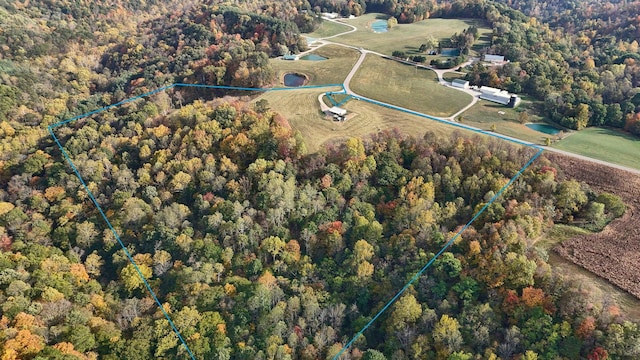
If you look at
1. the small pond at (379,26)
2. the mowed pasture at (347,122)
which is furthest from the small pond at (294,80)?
the small pond at (379,26)

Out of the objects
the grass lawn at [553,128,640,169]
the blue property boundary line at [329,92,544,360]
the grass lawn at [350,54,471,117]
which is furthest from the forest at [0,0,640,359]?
the grass lawn at [350,54,471,117]

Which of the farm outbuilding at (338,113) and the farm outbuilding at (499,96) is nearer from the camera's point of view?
the farm outbuilding at (338,113)

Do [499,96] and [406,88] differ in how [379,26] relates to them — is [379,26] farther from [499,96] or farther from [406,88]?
[499,96]

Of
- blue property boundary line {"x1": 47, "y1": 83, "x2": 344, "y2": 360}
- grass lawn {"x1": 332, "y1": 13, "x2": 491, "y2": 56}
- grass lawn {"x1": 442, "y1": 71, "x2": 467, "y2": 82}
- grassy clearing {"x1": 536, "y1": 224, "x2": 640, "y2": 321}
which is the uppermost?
grass lawn {"x1": 332, "y1": 13, "x2": 491, "y2": 56}

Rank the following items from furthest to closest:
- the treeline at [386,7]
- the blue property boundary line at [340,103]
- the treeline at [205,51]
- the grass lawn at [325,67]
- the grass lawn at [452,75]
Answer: the treeline at [386,7] < the treeline at [205,51] < the grass lawn at [325,67] < the grass lawn at [452,75] < the blue property boundary line at [340,103]

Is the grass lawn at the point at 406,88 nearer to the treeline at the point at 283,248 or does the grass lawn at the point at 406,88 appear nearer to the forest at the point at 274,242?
the forest at the point at 274,242

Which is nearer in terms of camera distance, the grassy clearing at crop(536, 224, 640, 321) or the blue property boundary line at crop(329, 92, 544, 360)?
the grassy clearing at crop(536, 224, 640, 321)

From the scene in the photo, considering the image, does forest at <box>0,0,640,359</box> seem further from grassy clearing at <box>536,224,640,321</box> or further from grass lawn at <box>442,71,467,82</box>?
grass lawn at <box>442,71,467,82</box>
